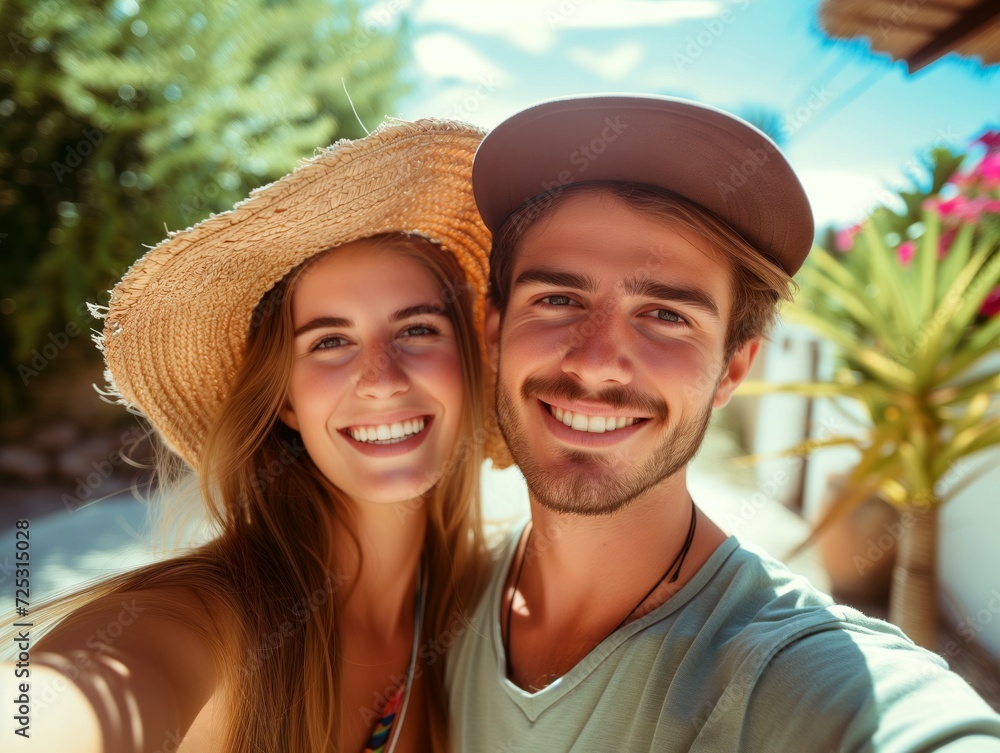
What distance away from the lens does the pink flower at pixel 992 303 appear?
3.62 m

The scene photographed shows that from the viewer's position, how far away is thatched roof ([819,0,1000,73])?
7.80 feet

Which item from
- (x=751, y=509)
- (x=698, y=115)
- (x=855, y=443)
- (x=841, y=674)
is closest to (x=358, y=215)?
(x=698, y=115)

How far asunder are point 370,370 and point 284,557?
1.94 feet

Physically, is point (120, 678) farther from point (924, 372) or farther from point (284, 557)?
point (924, 372)

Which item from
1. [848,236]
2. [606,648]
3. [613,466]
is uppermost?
[848,236]

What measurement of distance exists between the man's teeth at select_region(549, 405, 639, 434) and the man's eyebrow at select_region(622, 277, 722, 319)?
316 mm

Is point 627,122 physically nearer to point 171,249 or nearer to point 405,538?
point 171,249

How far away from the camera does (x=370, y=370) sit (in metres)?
1.88

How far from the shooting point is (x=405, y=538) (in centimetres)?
219

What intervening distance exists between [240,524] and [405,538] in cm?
50

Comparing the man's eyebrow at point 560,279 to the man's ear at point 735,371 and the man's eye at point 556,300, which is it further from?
the man's ear at point 735,371

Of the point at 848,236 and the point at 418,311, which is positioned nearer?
the point at 418,311

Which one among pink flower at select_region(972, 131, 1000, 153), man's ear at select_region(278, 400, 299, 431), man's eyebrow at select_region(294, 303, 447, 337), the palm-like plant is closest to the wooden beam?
the palm-like plant

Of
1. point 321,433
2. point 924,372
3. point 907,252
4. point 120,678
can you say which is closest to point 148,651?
point 120,678
